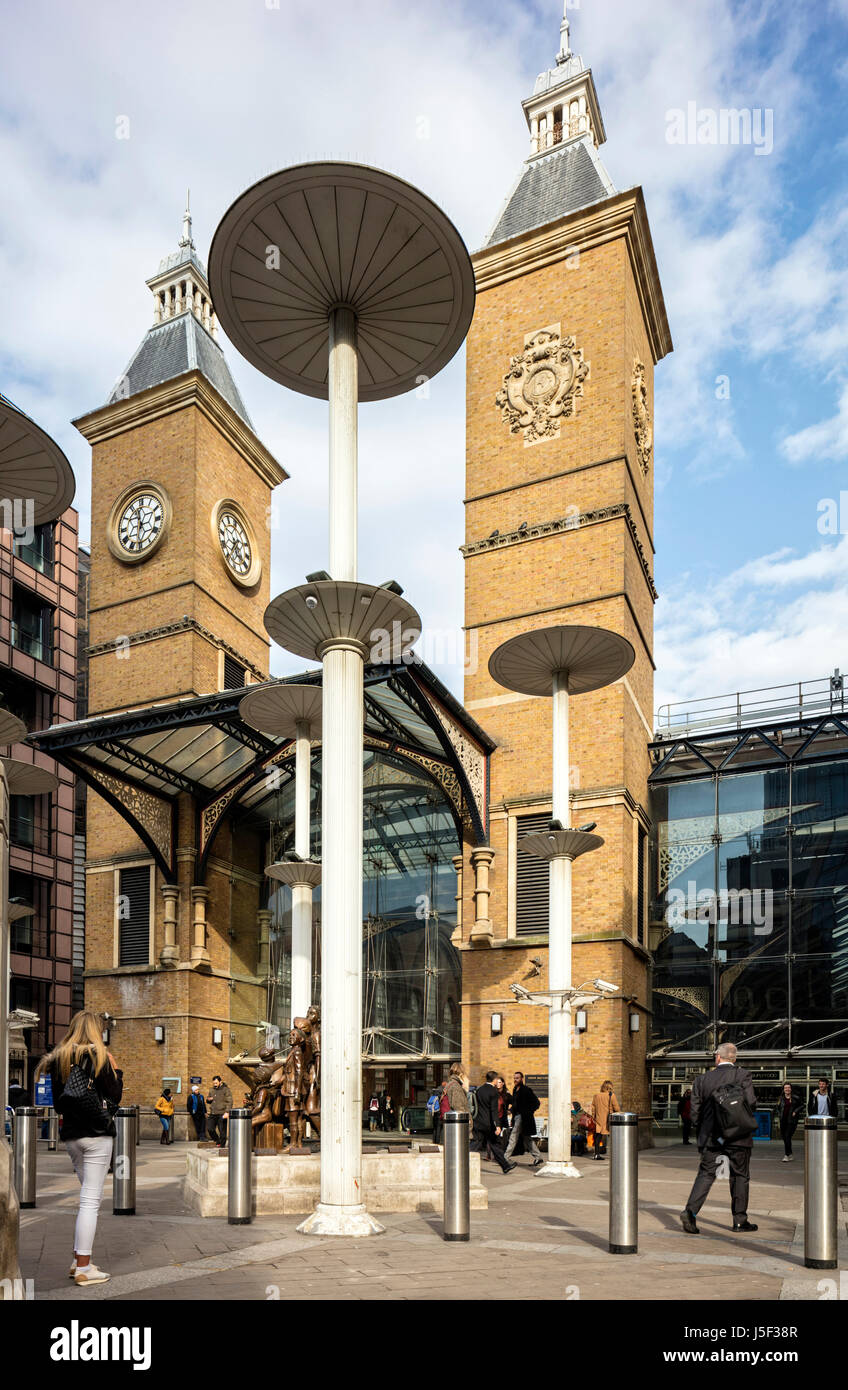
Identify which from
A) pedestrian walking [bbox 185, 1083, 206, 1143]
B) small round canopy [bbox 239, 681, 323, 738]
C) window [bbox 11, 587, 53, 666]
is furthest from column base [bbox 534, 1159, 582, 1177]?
window [bbox 11, 587, 53, 666]

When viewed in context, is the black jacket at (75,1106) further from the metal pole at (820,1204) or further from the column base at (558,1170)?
the column base at (558,1170)

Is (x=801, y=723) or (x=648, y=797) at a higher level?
(x=801, y=723)

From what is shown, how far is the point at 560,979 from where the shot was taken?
16.8m

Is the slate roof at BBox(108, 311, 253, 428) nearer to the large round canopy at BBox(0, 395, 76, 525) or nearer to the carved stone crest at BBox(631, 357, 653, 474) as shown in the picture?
the carved stone crest at BBox(631, 357, 653, 474)

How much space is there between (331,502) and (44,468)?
3.76 m

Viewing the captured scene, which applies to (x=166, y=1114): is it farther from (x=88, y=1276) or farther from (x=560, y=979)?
(x=88, y=1276)

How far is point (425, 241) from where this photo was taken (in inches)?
401

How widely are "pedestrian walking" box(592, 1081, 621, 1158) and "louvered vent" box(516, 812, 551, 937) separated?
4103mm

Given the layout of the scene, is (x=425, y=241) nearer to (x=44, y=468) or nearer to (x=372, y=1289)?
(x=44, y=468)
